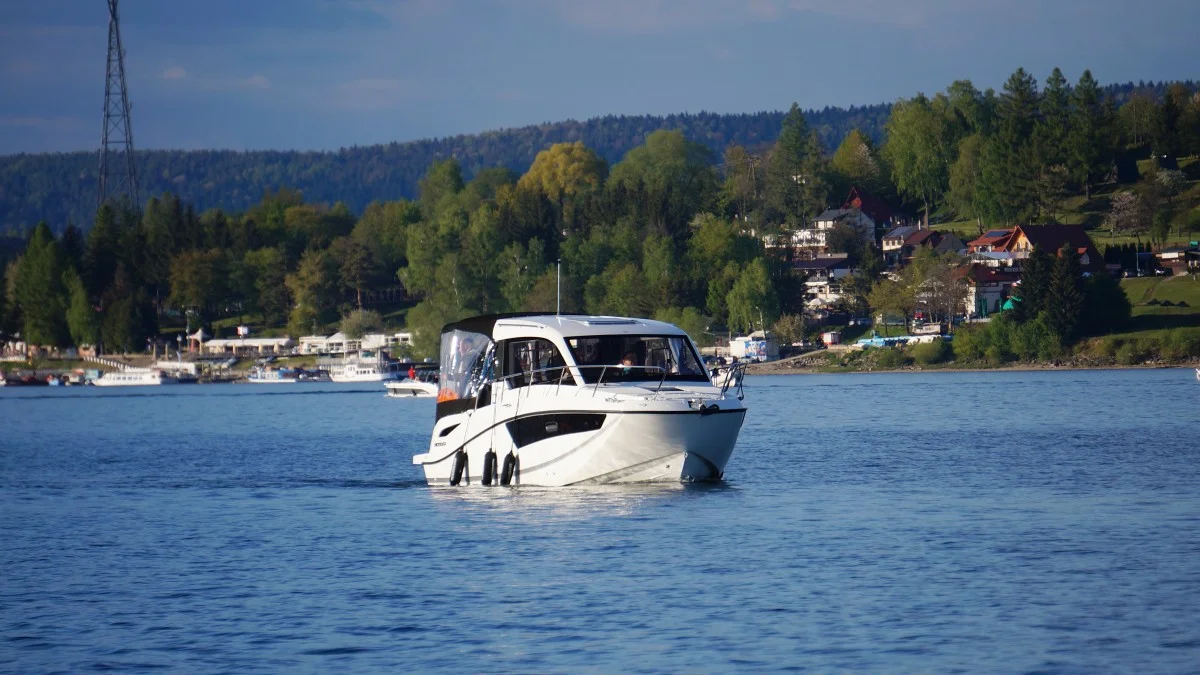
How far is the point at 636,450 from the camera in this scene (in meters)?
38.0

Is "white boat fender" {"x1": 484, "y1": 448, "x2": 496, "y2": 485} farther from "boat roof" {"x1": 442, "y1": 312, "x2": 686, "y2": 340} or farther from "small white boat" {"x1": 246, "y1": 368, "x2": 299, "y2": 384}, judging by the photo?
"small white boat" {"x1": 246, "y1": 368, "x2": 299, "y2": 384}

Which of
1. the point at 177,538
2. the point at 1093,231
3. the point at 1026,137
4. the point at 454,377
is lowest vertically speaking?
the point at 177,538

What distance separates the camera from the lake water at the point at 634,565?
889 inches

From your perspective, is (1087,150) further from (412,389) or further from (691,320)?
(412,389)

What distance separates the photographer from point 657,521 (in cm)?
3444

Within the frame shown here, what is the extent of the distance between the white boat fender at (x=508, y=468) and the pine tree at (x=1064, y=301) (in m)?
111

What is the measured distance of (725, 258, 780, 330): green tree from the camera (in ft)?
554

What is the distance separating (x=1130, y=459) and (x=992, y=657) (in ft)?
95.9

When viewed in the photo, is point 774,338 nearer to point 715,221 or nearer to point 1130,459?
point 715,221

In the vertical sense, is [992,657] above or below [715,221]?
below

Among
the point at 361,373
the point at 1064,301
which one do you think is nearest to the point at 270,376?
the point at 361,373

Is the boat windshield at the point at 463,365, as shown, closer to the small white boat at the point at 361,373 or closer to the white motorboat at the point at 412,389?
the white motorboat at the point at 412,389

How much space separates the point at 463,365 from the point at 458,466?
111 inches

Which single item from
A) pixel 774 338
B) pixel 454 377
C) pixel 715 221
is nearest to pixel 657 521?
pixel 454 377
